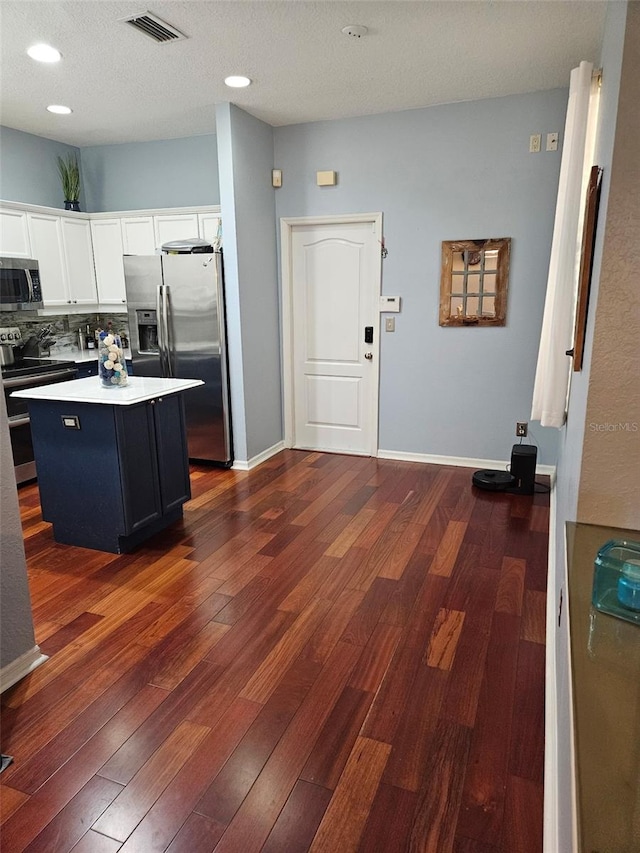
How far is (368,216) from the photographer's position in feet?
14.7

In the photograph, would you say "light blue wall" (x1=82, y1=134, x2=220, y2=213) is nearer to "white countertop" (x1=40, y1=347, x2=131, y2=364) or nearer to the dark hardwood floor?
"white countertop" (x1=40, y1=347, x2=131, y2=364)

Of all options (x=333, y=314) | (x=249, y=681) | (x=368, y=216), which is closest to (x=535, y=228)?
(x=368, y=216)

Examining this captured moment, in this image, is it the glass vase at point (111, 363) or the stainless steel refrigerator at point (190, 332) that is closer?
the glass vase at point (111, 363)

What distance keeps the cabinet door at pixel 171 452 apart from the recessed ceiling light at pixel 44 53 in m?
2.02

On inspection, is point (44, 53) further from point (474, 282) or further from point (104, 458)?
Answer: point (474, 282)

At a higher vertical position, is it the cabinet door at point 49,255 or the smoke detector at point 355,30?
the smoke detector at point 355,30

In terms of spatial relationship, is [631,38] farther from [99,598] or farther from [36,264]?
[36,264]

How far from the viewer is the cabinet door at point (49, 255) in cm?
462

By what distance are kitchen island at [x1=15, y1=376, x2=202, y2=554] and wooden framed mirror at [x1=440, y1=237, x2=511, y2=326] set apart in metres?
2.27

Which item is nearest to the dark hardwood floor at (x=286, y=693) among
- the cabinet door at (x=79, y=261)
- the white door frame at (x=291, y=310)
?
the white door frame at (x=291, y=310)

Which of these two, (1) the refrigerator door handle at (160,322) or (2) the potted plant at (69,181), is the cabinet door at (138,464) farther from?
(2) the potted plant at (69,181)

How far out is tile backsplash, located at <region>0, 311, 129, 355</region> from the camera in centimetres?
486

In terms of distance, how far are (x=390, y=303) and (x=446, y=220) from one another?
0.76 meters

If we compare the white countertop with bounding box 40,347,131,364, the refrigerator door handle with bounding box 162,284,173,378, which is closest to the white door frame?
the refrigerator door handle with bounding box 162,284,173,378
